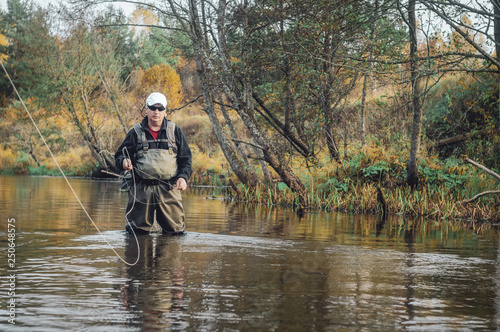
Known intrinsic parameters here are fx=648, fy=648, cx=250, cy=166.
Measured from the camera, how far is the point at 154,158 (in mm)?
7844

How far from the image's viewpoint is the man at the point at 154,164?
7.82 m

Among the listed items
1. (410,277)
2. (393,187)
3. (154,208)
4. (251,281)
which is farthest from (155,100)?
(393,187)

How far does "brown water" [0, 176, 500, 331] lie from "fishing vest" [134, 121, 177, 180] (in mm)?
802

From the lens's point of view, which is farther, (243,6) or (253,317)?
(243,6)

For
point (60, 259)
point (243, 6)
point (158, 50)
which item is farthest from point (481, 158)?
point (158, 50)

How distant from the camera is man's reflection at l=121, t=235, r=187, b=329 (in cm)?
402

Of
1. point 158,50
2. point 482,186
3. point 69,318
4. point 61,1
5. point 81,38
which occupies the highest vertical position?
point 158,50

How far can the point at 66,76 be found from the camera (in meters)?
33.1

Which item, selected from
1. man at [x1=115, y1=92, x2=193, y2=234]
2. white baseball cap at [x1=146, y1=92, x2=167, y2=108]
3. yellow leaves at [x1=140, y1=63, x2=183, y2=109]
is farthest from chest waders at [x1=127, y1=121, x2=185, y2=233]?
yellow leaves at [x1=140, y1=63, x2=183, y2=109]

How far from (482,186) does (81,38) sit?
23932 millimetres

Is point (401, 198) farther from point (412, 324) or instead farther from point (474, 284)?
point (412, 324)

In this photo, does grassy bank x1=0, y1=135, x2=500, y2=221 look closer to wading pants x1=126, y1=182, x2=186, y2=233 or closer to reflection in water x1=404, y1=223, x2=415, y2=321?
reflection in water x1=404, y1=223, x2=415, y2=321

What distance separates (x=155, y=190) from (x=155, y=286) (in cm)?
308

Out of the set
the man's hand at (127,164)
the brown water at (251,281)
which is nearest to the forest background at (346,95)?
the brown water at (251,281)
